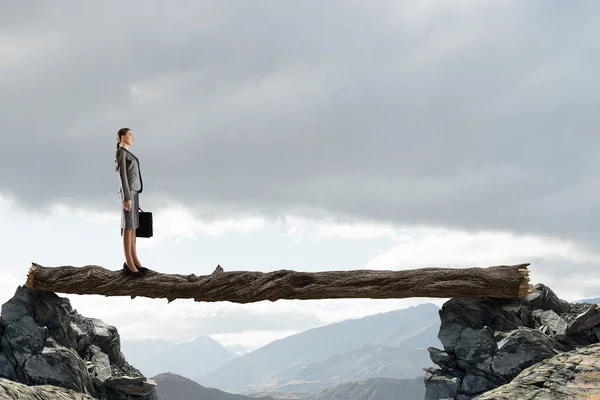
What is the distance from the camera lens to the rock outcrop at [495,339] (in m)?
12.1

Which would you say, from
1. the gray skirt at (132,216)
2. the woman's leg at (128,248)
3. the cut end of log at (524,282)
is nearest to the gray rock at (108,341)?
the woman's leg at (128,248)

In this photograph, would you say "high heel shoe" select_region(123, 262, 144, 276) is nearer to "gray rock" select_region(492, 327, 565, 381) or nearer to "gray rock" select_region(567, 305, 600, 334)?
"gray rock" select_region(492, 327, 565, 381)

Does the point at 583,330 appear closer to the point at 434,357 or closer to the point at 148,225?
the point at 434,357

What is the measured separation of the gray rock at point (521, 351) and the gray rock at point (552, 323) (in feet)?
0.86

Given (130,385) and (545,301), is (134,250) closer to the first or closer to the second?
(130,385)

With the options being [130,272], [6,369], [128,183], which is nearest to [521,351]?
[130,272]

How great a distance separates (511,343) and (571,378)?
1393 mm

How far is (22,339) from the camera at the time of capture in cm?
1321

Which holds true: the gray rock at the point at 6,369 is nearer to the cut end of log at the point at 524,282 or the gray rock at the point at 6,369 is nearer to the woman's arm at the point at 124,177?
the woman's arm at the point at 124,177

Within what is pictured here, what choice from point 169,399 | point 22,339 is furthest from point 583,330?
point 169,399

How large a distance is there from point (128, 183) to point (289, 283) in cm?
392

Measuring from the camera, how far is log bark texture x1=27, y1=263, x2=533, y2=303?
40.4ft

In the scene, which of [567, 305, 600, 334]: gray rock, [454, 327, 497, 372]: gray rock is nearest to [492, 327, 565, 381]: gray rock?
[454, 327, 497, 372]: gray rock

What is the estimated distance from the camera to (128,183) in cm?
1199
